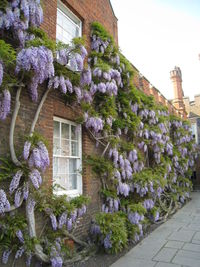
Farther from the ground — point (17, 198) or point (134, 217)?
point (17, 198)

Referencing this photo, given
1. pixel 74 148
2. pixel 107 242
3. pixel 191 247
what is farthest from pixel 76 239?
pixel 191 247

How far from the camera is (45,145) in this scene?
13.7ft

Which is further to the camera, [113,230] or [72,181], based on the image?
[72,181]

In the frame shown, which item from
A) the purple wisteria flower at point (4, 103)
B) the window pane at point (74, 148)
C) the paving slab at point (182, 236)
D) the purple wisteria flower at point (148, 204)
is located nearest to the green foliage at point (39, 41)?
the purple wisteria flower at point (4, 103)

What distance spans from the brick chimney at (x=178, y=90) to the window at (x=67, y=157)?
13707 mm

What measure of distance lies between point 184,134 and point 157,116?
4.12 metres

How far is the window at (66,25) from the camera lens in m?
6.09

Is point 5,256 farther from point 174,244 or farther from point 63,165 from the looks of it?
point 174,244

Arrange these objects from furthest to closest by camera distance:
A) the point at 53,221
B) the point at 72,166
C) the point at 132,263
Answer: the point at 72,166
the point at 132,263
the point at 53,221

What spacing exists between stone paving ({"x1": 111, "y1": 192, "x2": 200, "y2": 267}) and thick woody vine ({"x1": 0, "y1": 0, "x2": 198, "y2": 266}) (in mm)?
345

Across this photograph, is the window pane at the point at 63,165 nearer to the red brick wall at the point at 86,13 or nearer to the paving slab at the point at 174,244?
the red brick wall at the point at 86,13

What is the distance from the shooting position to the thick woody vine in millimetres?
3861

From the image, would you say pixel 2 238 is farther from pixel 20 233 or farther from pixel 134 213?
pixel 134 213

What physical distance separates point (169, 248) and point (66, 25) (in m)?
6.01
